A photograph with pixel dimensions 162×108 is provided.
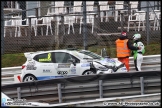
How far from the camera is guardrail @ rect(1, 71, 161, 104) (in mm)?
12148

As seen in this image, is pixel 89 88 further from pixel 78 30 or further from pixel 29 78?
pixel 78 30

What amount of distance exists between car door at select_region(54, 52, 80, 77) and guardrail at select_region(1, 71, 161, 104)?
3956 mm

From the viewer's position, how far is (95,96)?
12.2 m

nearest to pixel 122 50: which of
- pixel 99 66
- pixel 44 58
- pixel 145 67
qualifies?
pixel 145 67

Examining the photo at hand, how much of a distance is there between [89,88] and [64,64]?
4595mm

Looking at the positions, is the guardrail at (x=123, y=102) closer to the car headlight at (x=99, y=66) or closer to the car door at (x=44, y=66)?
the car headlight at (x=99, y=66)

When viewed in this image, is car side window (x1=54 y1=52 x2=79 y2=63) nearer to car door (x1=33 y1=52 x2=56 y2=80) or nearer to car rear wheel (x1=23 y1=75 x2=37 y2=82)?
car door (x1=33 y1=52 x2=56 y2=80)

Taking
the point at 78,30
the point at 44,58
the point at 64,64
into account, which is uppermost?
the point at 78,30

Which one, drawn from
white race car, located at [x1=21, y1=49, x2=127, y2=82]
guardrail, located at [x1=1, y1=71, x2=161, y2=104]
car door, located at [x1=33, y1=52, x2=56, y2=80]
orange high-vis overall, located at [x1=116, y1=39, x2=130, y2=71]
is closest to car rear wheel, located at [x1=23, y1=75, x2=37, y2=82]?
white race car, located at [x1=21, y1=49, x2=127, y2=82]

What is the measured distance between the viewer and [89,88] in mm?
12250

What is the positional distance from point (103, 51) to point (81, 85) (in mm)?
5547

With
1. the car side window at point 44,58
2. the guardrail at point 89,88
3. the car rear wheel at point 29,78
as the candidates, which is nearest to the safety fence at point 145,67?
the car rear wheel at point 29,78

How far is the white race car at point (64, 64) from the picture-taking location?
16344 millimetres

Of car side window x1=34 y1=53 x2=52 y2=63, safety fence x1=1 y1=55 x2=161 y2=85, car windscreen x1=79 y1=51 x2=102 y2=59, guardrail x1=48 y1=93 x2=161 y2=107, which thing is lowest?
guardrail x1=48 y1=93 x2=161 y2=107
